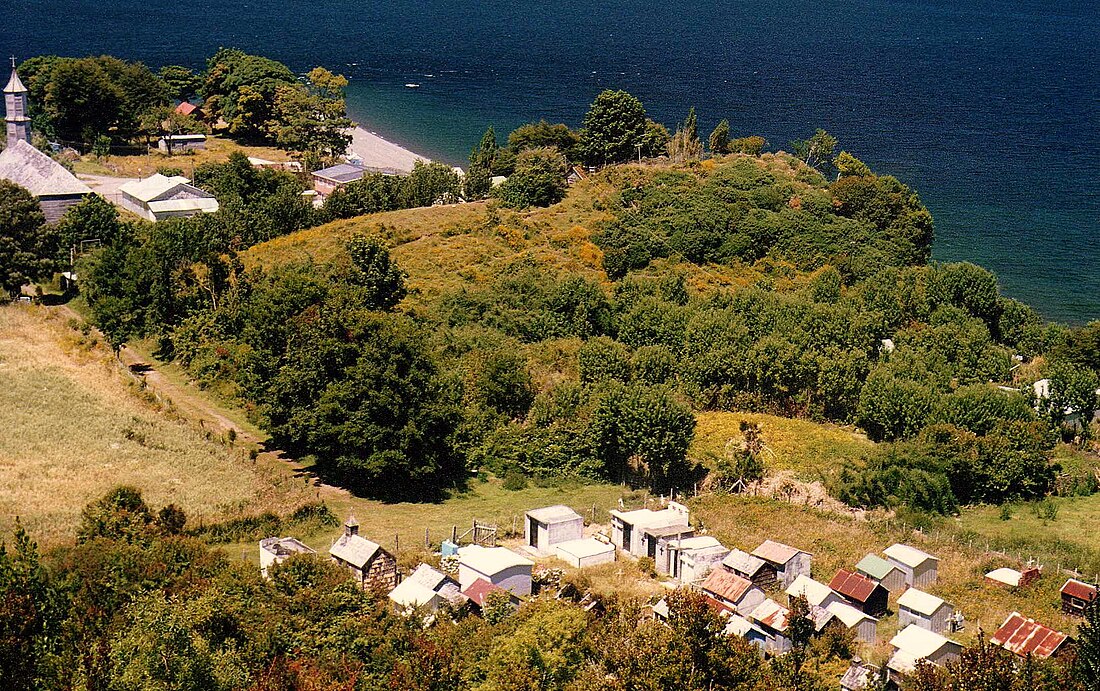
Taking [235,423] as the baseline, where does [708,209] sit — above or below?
above

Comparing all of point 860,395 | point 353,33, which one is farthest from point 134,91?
point 353,33

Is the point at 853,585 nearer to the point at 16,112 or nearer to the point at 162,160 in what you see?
the point at 16,112

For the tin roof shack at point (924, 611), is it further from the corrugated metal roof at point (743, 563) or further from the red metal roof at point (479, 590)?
the red metal roof at point (479, 590)

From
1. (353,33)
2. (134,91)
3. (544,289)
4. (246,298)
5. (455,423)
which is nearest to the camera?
(455,423)

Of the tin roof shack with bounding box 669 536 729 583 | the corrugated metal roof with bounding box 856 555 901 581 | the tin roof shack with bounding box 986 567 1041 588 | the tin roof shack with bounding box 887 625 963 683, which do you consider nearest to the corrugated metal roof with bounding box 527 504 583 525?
the tin roof shack with bounding box 669 536 729 583

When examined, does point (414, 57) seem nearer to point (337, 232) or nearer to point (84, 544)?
point (337, 232)
